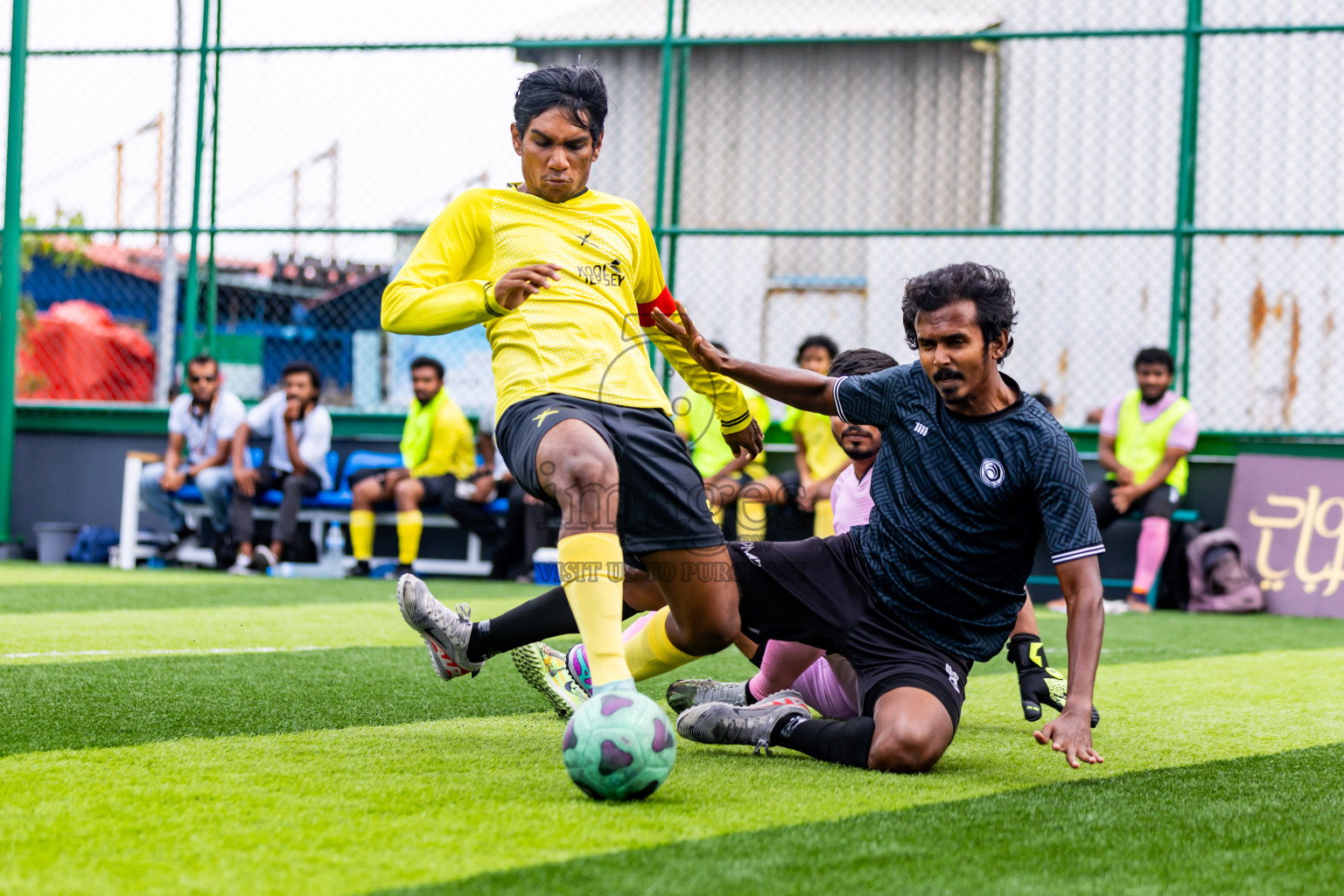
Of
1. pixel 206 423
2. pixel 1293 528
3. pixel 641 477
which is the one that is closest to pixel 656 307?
pixel 641 477

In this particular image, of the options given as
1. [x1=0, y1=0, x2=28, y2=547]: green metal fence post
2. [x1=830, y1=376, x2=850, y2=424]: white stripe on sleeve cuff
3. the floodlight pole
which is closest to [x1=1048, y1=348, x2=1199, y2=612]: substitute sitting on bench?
[x1=830, y1=376, x2=850, y2=424]: white stripe on sleeve cuff

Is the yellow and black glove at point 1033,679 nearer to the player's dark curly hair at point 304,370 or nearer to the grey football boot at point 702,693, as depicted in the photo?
the grey football boot at point 702,693

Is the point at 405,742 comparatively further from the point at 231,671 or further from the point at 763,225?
the point at 763,225

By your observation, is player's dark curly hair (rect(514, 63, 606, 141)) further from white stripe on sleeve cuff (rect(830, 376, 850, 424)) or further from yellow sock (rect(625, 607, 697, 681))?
yellow sock (rect(625, 607, 697, 681))

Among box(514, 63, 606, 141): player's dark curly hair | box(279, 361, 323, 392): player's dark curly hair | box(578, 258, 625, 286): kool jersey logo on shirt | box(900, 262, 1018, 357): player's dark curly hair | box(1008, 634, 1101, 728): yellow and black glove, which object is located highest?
box(514, 63, 606, 141): player's dark curly hair

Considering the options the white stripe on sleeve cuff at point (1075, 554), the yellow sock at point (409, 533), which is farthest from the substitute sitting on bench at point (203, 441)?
the white stripe on sleeve cuff at point (1075, 554)

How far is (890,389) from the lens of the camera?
3566mm

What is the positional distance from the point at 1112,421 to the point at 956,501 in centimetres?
634

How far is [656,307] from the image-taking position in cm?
389

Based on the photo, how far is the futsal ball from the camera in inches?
108

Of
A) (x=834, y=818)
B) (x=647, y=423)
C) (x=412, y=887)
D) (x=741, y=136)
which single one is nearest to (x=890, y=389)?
(x=647, y=423)

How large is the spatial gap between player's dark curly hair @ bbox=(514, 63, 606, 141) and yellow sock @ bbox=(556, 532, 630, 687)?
1.13 meters

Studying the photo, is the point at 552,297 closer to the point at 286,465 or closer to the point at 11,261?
the point at 286,465

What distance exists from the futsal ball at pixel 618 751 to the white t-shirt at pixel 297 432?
787 centimetres
